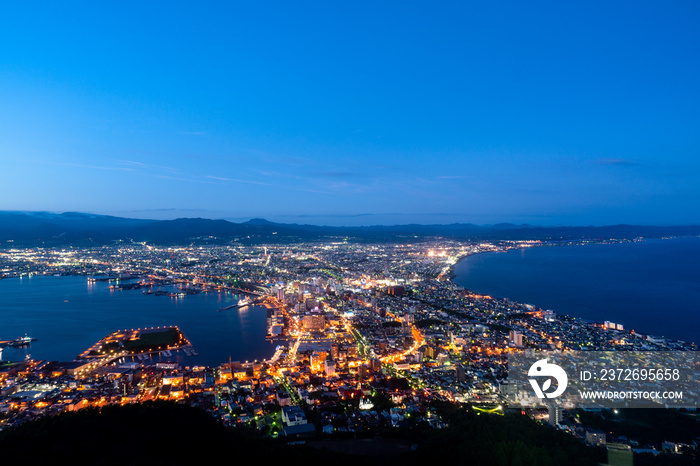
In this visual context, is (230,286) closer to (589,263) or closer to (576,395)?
(576,395)

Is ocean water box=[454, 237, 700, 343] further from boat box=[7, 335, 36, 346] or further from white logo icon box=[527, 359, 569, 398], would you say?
boat box=[7, 335, 36, 346]

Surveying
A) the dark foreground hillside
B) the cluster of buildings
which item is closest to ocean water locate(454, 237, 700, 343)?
the cluster of buildings

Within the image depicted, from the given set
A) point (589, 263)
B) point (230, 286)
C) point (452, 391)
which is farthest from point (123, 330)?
point (589, 263)

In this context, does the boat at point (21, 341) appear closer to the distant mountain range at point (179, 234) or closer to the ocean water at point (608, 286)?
the ocean water at point (608, 286)

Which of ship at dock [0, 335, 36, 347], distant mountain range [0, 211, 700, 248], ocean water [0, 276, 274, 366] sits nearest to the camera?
ocean water [0, 276, 274, 366]

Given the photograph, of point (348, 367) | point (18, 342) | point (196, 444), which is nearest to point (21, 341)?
point (18, 342)
